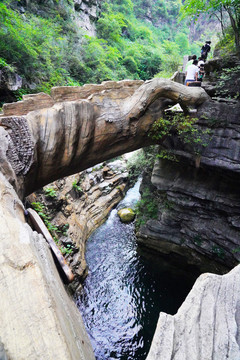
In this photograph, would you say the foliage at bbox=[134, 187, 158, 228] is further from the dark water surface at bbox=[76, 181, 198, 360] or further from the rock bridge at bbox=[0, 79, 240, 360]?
the rock bridge at bbox=[0, 79, 240, 360]

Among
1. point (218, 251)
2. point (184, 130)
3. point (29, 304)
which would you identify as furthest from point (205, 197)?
point (29, 304)

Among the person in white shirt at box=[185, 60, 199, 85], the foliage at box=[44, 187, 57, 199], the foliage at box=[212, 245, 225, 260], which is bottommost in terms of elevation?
the foliage at box=[212, 245, 225, 260]

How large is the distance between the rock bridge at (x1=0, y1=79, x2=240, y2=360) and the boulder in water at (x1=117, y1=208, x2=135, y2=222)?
5.02m

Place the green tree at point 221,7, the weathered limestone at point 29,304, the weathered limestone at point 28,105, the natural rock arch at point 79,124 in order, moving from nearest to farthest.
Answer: the weathered limestone at point 29,304
the natural rock arch at point 79,124
the weathered limestone at point 28,105
the green tree at point 221,7

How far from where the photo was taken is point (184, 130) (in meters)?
5.45

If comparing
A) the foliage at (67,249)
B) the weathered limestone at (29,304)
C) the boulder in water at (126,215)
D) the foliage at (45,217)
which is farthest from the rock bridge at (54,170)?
the boulder in water at (126,215)

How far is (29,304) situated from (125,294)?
5978 mm

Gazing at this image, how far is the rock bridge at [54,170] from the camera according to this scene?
1.24m

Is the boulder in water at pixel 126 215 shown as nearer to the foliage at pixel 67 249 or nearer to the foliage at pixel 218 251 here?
the foliage at pixel 67 249

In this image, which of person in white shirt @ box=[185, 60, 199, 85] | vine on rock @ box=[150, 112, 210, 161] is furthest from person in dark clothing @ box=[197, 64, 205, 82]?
vine on rock @ box=[150, 112, 210, 161]

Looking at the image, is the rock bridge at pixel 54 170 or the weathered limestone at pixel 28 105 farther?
the weathered limestone at pixel 28 105

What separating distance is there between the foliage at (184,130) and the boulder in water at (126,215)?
5029 millimetres

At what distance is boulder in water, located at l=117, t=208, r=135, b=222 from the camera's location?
32.1 ft

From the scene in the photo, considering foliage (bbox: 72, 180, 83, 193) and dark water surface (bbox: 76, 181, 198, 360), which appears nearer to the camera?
dark water surface (bbox: 76, 181, 198, 360)
